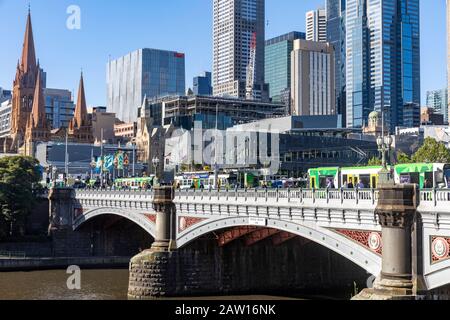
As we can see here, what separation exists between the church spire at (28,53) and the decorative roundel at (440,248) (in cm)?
15879

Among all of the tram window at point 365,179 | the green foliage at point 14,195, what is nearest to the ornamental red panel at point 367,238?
the tram window at point 365,179

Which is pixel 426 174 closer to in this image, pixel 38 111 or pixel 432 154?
pixel 432 154

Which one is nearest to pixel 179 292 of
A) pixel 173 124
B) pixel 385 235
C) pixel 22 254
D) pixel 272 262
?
pixel 272 262

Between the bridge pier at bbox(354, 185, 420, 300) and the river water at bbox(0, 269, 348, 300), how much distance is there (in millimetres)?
21919

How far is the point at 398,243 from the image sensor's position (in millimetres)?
31891

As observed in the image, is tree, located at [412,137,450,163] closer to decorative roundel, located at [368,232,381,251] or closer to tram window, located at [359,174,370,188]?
tram window, located at [359,174,370,188]

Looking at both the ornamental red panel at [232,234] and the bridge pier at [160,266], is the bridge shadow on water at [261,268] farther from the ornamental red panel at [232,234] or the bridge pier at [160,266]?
the bridge pier at [160,266]

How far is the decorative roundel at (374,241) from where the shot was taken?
1345 inches

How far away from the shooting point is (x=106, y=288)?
2430 inches

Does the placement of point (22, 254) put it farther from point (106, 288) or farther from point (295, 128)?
point (295, 128)

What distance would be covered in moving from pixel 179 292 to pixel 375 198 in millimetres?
24503

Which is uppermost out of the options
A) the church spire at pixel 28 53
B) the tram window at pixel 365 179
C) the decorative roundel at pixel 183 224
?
the church spire at pixel 28 53

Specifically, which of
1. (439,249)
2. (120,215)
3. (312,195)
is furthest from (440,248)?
(120,215)

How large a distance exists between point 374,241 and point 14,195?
6083 cm
